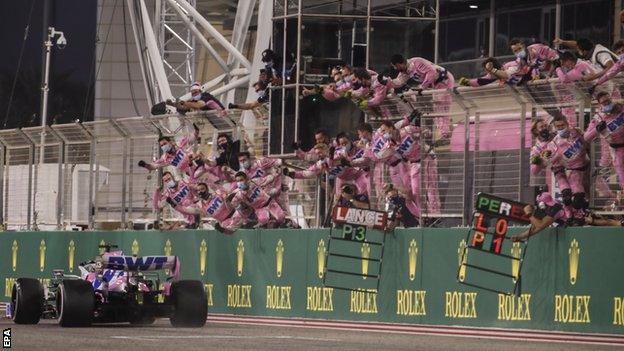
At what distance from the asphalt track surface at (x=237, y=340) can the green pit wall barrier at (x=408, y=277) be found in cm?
81

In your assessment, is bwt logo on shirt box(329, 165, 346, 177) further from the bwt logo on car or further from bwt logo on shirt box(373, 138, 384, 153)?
the bwt logo on car

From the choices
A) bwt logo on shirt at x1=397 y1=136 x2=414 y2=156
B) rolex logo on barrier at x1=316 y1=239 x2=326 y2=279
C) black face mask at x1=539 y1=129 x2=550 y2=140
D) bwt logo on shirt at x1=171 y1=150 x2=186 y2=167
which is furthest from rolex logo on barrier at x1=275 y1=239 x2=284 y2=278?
black face mask at x1=539 y1=129 x2=550 y2=140

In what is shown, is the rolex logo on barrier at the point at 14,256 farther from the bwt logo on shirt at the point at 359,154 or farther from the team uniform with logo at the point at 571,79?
the team uniform with logo at the point at 571,79

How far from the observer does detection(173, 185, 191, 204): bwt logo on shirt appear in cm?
2845

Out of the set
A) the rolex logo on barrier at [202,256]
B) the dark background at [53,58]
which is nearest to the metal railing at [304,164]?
the rolex logo on barrier at [202,256]

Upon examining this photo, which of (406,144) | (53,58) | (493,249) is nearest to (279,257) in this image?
(406,144)

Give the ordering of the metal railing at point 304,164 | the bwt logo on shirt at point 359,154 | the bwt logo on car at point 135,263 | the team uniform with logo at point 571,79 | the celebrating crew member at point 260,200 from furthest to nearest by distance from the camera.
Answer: the celebrating crew member at point 260,200, the bwt logo on shirt at point 359,154, the bwt logo on car at point 135,263, the metal railing at point 304,164, the team uniform with logo at point 571,79

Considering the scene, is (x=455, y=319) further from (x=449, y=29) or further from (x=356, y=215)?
(x=449, y=29)

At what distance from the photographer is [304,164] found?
28062 mm

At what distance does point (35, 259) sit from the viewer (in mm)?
32844

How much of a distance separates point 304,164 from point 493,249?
7.06 meters

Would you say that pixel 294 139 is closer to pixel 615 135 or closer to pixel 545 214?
pixel 545 214

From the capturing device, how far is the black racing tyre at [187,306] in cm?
2330

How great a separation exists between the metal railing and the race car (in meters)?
3.17
